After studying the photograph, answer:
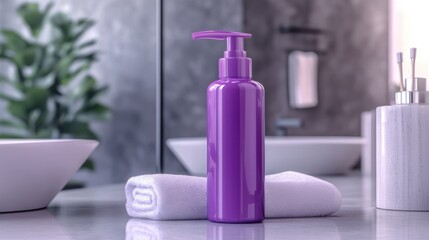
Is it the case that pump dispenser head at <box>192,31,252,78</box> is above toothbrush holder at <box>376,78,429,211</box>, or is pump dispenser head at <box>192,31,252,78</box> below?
above

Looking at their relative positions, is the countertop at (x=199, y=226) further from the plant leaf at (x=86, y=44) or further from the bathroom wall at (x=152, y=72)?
the plant leaf at (x=86, y=44)

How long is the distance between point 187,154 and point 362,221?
1043 mm

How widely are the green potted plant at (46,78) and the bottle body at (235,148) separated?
1909 millimetres

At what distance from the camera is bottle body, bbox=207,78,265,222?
0.94m

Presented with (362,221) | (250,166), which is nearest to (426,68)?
(362,221)

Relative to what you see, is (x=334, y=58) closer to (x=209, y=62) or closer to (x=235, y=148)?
(x=209, y=62)

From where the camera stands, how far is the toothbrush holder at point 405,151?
3.68 ft

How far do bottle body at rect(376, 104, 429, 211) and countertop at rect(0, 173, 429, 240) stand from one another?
3 centimetres

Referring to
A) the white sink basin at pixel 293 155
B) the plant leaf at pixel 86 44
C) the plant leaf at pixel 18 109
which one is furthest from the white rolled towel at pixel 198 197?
the plant leaf at pixel 18 109

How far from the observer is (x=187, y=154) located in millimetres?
2043

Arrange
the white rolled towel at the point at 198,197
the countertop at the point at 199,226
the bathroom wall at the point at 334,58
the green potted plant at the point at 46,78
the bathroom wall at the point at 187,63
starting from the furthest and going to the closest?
the green potted plant at the point at 46,78 < the bathroom wall at the point at 334,58 < the bathroom wall at the point at 187,63 < the white rolled towel at the point at 198,197 < the countertop at the point at 199,226

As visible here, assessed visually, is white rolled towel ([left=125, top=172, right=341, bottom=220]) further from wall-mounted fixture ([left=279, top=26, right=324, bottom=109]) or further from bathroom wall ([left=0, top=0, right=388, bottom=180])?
wall-mounted fixture ([left=279, top=26, right=324, bottom=109])

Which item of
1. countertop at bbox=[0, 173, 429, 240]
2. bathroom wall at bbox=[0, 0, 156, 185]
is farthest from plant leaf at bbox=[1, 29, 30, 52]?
countertop at bbox=[0, 173, 429, 240]

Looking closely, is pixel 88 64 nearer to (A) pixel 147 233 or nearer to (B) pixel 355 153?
(B) pixel 355 153
